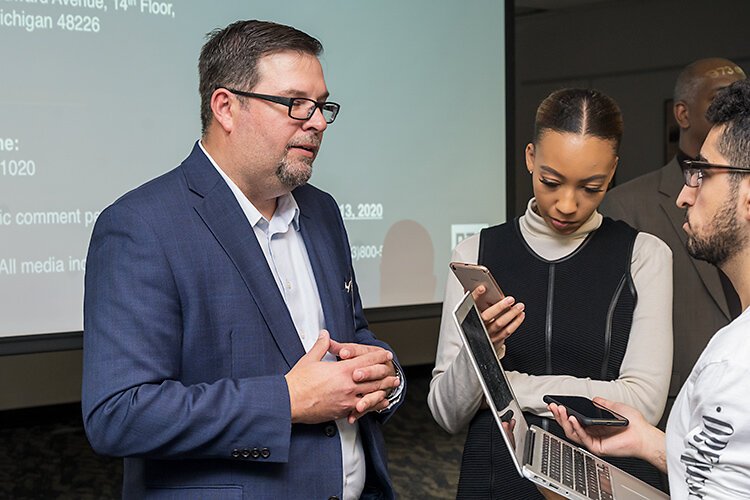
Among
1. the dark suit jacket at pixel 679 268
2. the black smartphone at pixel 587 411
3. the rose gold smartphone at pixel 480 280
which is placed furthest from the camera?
the dark suit jacket at pixel 679 268

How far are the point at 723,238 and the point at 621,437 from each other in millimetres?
449

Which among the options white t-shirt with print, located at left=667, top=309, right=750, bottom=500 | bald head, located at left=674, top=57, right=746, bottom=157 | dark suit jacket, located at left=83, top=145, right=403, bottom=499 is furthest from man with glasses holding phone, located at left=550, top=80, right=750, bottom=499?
bald head, located at left=674, top=57, right=746, bottom=157

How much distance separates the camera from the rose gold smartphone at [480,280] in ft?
5.73

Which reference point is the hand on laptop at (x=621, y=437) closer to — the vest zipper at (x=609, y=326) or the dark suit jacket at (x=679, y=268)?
the vest zipper at (x=609, y=326)

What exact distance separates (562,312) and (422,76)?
6.88ft

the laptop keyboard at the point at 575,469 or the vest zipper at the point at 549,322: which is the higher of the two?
the vest zipper at the point at 549,322

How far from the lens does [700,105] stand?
9.68 ft

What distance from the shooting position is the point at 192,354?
5.32 feet

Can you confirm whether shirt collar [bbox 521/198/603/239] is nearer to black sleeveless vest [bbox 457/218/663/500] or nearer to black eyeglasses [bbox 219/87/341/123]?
black sleeveless vest [bbox 457/218/663/500]

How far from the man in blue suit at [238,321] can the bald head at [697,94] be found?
149 cm

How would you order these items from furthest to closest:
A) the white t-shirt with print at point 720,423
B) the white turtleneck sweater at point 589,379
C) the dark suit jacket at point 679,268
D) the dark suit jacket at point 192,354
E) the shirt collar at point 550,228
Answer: the dark suit jacket at point 679,268, the shirt collar at point 550,228, the white turtleneck sweater at point 589,379, the dark suit jacket at point 192,354, the white t-shirt with print at point 720,423

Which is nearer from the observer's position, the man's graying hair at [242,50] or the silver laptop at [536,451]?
the silver laptop at [536,451]

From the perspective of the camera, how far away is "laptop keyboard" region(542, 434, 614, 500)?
4.78ft


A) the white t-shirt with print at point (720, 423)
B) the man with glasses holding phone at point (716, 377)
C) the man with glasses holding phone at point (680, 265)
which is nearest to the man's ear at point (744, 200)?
the man with glasses holding phone at point (716, 377)
